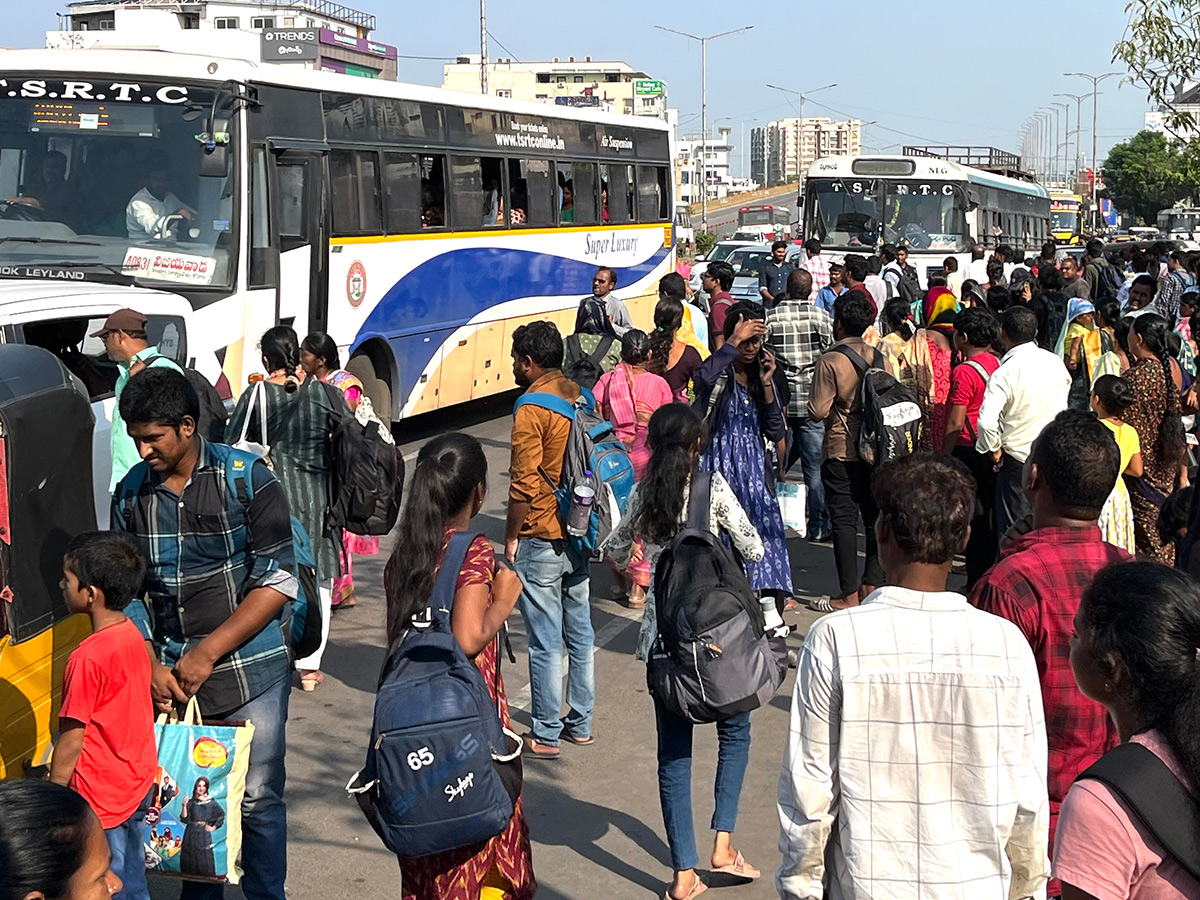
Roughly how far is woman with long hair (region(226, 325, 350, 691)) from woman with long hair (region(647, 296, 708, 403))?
2.40 metres

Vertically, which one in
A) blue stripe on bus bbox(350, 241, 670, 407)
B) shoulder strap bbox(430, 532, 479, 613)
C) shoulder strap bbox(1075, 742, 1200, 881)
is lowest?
shoulder strap bbox(1075, 742, 1200, 881)

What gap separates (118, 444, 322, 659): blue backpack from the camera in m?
4.41

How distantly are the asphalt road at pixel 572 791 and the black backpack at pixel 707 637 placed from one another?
0.94m

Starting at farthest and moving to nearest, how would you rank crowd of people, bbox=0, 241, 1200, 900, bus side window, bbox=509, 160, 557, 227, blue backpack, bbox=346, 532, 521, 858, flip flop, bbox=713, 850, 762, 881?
1. bus side window, bbox=509, 160, 557, 227
2. flip flop, bbox=713, 850, 762, 881
3. blue backpack, bbox=346, 532, 521, 858
4. crowd of people, bbox=0, 241, 1200, 900

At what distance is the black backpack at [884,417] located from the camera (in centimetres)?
819

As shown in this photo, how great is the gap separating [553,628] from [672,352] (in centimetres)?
337

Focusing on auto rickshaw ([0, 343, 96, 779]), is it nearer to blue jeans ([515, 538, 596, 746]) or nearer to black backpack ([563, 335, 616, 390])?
blue jeans ([515, 538, 596, 746])

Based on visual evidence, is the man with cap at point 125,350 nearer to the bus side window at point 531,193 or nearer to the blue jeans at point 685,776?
the blue jeans at point 685,776

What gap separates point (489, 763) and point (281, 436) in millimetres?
3761

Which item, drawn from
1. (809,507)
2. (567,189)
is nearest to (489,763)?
(809,507)

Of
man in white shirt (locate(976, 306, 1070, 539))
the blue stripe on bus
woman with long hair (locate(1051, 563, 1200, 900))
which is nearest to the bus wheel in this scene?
the blue stripe on bus

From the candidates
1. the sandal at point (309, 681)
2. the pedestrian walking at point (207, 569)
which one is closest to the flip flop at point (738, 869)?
the pedestrian walking at point (207, 569)

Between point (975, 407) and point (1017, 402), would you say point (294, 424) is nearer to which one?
point (1017, 402)

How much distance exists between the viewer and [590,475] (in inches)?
252
